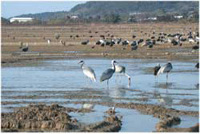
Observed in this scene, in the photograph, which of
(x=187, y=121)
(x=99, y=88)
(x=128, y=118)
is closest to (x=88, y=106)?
(x=128, y=118)

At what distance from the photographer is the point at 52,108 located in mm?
12367

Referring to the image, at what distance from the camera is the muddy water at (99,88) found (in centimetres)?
1385

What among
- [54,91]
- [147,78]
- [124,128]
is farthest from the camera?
[147,78]

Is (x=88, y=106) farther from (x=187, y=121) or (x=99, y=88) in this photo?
(x=99, y=88)

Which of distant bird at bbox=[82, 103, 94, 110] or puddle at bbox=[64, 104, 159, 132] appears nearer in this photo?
puddle at bbox=[64, 104, 159, 132]

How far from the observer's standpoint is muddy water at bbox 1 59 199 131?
13.8 metres

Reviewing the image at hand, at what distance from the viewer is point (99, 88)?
649 inches

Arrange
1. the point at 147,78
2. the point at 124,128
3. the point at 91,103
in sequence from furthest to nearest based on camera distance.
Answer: the point at 147,78 < the point at 91,103 < the point at 124,128

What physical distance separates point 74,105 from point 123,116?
74.0 inches

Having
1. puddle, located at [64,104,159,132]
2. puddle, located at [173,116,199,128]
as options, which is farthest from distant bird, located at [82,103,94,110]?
puddle, located at [173,116,199,128]

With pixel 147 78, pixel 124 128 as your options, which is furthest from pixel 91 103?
pixel 147 78

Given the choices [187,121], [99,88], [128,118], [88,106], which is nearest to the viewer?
[187,121]

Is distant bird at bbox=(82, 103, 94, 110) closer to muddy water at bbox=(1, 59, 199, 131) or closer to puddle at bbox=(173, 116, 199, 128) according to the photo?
muddy water at bbox=(1, 59, 199, 131)

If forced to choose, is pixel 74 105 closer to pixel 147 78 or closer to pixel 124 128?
pixel 124 128
